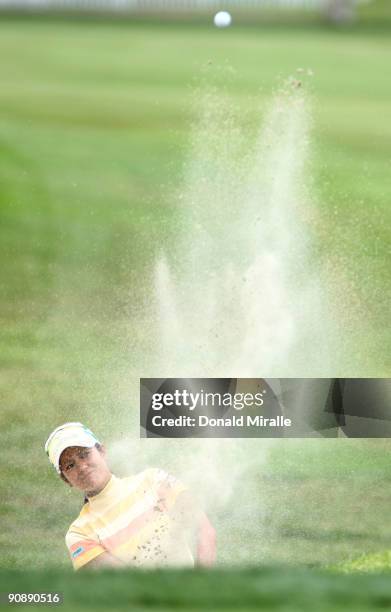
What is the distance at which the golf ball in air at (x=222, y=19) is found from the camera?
2.56m

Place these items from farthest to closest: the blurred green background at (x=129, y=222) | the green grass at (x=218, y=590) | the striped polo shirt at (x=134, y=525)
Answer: the blurred green background at (x=129, y=222) < the striped polo shirt at (x=134, y=525) < the green grass at (x=218, y=590)

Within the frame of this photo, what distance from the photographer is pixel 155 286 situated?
2484 mm

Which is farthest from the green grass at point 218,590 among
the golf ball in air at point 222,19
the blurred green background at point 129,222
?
the golf ball in air at point 222,19

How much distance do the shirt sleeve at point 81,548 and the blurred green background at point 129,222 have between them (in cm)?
3

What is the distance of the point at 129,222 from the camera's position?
253cm

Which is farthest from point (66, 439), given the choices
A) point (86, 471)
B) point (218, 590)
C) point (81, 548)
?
point (218, 590)

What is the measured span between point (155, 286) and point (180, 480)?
0.44 metres

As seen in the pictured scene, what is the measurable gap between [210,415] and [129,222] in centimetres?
49

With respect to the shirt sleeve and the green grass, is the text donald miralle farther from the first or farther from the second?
the green grass

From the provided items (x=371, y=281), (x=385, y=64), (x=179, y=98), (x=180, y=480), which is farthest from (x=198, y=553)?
(x=385, y=64)

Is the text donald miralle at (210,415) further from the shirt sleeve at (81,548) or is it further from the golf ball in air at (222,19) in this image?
the golf ball in air at (222,19)

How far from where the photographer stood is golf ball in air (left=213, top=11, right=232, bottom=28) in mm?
2564

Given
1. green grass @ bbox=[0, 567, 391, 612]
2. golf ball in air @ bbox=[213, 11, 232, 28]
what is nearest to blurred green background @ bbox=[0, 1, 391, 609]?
golf ball in air @ bbox=[213, 11, 232, 28]

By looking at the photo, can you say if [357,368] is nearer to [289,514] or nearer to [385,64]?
[289,514]
